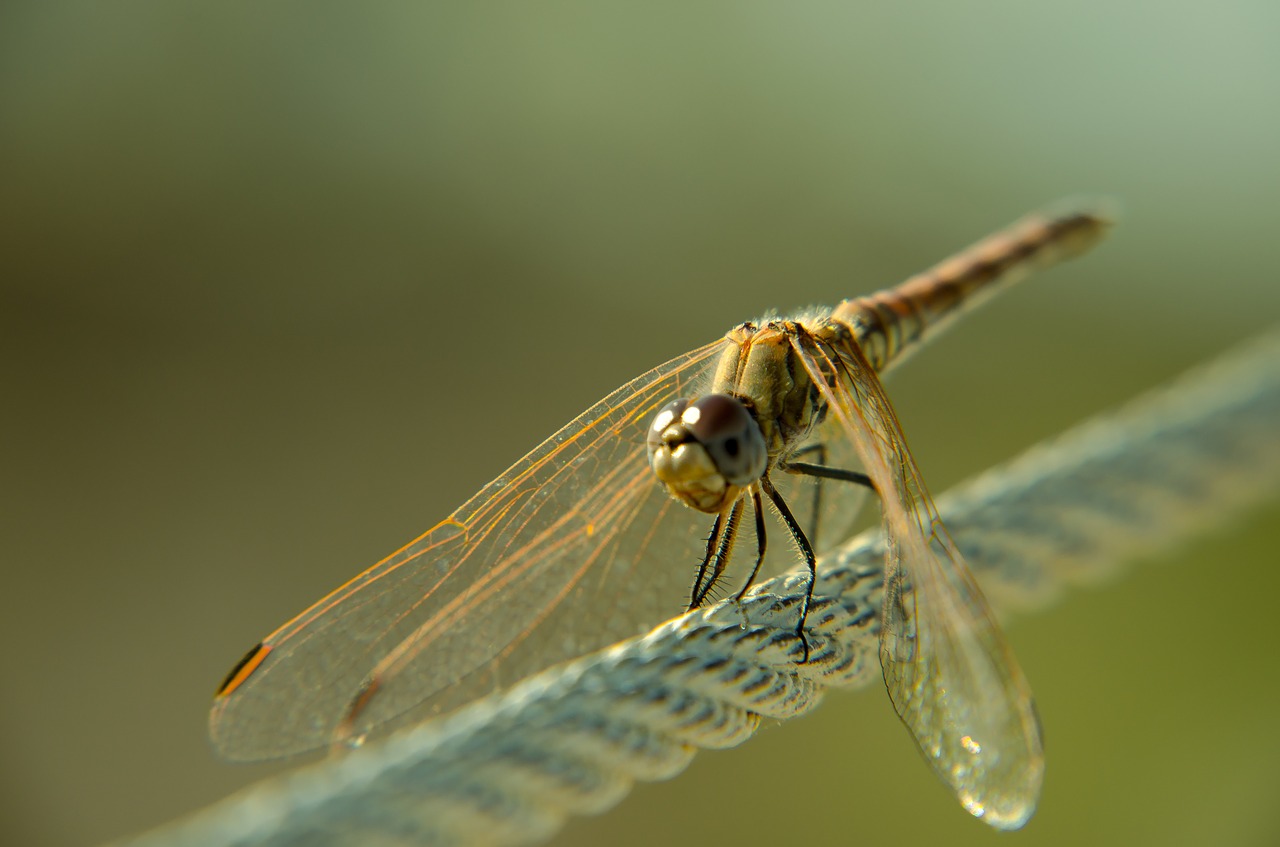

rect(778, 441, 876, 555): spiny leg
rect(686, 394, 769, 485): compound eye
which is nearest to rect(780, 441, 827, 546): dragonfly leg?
rect(778, 441, 876, 555): spiny leg

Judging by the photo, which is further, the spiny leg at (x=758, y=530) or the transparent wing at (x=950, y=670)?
the spiny leg at (x=758, y=530)

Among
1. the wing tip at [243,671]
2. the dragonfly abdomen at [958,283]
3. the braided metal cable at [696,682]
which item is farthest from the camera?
the dragonfly abdomen at [958,283]

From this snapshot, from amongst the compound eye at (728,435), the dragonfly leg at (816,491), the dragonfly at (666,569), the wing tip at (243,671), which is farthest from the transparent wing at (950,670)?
the wing tip at (243,671)

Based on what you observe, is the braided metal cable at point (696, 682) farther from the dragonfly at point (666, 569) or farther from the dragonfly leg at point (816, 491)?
the dragonfly leg at point (816, 491)

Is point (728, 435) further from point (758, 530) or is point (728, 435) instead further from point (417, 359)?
point (417, 359)

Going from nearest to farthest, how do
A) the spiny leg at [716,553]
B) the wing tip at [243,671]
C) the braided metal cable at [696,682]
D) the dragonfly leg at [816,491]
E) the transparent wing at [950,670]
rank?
the braided metal cable at [696,682], the transparent wing at [950,670], the wing tip at [243,671], the spiny leg at [716,553], the dragonfly leg at [816,491]

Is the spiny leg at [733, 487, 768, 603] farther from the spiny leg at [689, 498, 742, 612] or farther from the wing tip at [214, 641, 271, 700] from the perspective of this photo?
the wing tip at [214, 641, 271, 700]

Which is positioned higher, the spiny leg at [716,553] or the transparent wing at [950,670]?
the spiny leg at [716,553]
